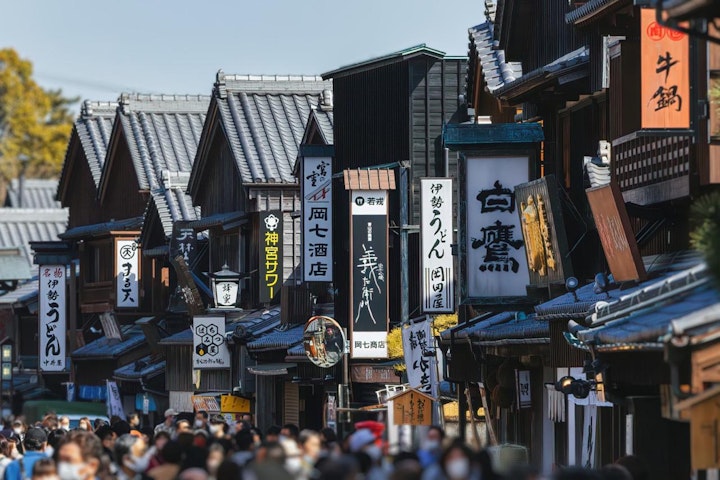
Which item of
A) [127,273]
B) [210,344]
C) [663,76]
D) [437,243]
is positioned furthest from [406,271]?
[127,273]

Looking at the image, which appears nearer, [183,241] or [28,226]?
[183,241]

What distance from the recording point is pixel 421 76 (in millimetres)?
32250

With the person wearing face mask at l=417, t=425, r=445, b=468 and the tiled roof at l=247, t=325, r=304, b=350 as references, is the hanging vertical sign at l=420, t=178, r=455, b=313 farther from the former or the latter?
the person wearing face mask at l=417, t=425, r=445, b=468

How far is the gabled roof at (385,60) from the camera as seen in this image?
31.8 meters

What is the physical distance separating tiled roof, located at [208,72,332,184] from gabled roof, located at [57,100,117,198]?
1034 cm

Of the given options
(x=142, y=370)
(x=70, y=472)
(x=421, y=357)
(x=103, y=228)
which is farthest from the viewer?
(x=103, y=228)

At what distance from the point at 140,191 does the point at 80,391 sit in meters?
6.84

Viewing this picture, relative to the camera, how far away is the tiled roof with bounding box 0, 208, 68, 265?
63.7 metres

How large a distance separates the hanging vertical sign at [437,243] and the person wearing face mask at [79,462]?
13947 millimetres

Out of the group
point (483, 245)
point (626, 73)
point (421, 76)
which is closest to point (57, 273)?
point (421, 76)

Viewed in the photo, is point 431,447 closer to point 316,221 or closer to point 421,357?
point 421,357

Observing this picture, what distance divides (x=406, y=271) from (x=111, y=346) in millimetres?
19134

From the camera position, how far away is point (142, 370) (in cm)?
4456

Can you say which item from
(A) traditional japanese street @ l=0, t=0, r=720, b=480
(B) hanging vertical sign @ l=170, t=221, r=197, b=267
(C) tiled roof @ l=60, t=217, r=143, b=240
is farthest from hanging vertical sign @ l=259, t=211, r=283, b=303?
(C) tiled roof @ l=60, t=217, r=143, b=240
